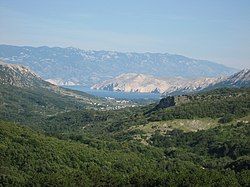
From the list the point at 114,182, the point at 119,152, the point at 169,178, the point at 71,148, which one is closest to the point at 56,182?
the point at 114,182

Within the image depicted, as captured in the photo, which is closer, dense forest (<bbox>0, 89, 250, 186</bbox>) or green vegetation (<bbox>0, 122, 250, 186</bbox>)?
dense forest (<bbox>0, 89, 250, 186</bbox>)

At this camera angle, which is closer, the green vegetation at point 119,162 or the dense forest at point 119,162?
the dense forest at point 119,162

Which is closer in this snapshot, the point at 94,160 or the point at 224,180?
the point at 224,180

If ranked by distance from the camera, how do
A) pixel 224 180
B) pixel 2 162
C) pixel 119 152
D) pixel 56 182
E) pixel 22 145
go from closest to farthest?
pixel 224 180
pixel 56 182
pixel 2 162
pixel 22 145
pixel 119 152

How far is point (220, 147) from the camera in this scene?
18738 centimetres

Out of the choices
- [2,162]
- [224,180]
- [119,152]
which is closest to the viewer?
[224,180]

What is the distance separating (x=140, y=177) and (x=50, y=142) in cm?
5784

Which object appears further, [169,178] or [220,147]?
[220,147]

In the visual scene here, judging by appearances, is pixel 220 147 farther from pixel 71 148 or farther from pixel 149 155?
pixel 71 148

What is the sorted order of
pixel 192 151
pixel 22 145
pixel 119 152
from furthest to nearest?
1. pixel 192 151
2. pixel 119 152
3. pixel 22 145

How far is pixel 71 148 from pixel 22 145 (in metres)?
16.1

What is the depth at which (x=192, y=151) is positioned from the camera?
19388 cm

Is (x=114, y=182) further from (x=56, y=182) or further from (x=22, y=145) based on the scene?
(x=22, y=145)

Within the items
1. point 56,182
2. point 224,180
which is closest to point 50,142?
point 56,182
